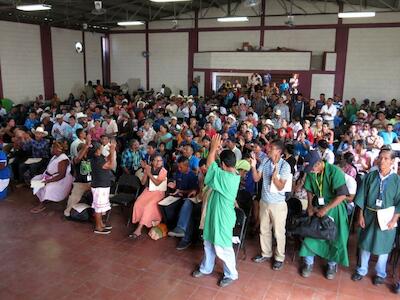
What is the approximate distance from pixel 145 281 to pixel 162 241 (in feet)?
3.21

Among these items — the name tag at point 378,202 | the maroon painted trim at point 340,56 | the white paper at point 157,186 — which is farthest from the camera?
the maroon painted trim at point 340,56

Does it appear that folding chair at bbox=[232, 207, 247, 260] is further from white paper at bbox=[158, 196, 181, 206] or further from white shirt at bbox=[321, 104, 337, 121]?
white shirt at bbox=[321, 104, 337, 121]

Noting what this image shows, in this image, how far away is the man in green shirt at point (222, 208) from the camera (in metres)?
3.79

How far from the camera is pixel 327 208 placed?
157 inches

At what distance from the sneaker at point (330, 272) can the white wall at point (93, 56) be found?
15.1m

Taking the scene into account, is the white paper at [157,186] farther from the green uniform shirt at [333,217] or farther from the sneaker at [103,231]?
the green uniform shirt at [333,217]

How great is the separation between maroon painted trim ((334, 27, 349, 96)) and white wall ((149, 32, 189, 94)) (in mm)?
6255

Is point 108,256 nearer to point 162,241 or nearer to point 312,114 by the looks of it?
point 162,241

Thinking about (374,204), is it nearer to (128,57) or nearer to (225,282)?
(225,282)

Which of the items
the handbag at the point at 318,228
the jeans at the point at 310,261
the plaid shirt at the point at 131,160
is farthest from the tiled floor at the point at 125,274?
the plaid shirt at the point at 131,160

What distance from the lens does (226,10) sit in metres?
15.2

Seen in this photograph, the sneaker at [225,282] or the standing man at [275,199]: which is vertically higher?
the standing man at [275,199]

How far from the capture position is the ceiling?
40.1 feet

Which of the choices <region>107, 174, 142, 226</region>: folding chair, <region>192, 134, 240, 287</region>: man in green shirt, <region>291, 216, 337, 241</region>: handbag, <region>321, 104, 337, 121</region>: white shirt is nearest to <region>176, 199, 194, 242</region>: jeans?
<region>192, 134, 240, 287</region>: man in green shirt
